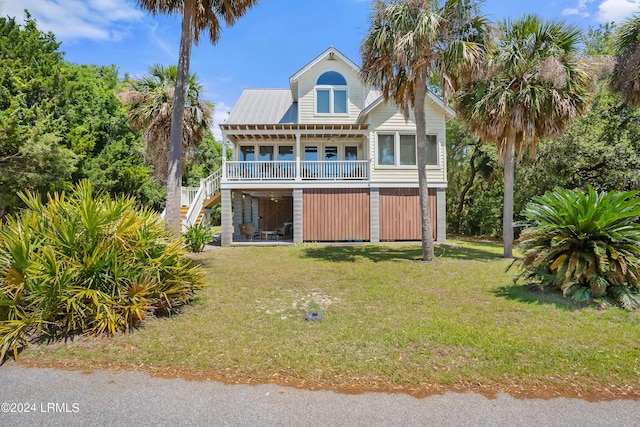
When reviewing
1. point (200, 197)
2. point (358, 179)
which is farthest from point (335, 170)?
point (200, 197)

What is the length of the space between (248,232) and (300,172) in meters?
4.09

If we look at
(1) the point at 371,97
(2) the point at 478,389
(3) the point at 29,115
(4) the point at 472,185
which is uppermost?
(1) the point at 371,97

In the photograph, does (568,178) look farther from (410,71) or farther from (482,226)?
(410,71)

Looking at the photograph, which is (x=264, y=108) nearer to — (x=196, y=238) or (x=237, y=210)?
(x=237, y=210)

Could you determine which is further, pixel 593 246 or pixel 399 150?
pixel 399 150

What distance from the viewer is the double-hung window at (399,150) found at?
52.6 ft

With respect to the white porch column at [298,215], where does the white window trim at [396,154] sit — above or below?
above

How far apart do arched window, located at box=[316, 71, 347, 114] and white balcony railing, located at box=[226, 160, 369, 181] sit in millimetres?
3165

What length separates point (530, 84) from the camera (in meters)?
11.6

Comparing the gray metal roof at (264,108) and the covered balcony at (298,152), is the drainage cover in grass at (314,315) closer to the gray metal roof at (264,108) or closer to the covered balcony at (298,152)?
the covered balcony at (298,152)

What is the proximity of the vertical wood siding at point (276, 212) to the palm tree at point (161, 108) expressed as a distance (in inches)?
257

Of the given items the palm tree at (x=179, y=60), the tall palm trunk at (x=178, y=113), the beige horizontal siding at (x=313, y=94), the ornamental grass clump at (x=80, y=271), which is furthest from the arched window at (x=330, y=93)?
the ornamental grass clump at (x=80, y=271)

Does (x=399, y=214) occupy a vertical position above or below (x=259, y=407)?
above

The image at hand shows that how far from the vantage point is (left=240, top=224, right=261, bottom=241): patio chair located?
16.7 m
